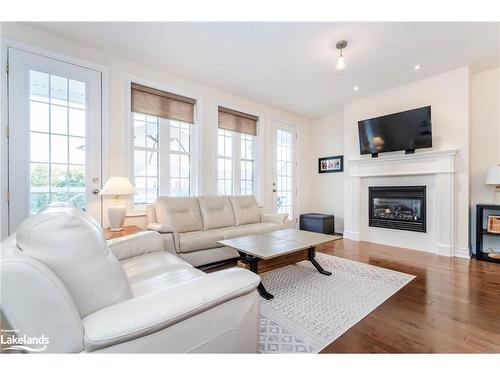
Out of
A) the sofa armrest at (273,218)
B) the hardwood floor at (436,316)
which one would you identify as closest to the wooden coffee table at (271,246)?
the hardwood floor at (436,316)

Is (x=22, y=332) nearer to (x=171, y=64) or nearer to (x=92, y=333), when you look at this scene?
(x=92, y=333)

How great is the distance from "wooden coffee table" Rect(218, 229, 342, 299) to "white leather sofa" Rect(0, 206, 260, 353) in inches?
37.6

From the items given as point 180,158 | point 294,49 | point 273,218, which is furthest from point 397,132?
point 180,158

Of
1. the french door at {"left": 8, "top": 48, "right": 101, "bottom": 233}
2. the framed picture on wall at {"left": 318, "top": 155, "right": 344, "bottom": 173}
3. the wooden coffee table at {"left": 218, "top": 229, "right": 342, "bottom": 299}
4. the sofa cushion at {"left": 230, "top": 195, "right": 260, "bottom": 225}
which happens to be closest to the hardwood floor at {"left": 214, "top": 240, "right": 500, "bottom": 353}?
the wooden coffee table at {"left": 218, "top": 229, "right": 342, "bottom": 299}

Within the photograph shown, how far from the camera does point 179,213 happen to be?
312 centimetres

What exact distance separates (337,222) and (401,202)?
4.69 ft

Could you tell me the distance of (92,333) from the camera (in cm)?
73

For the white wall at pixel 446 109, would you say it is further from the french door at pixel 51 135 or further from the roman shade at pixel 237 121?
the french door at pixel 51 135

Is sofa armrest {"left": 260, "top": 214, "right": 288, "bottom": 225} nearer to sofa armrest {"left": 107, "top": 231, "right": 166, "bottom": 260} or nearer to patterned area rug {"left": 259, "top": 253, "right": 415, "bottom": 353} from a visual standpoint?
patterned area rug {"left": 259, "top": 253, "right": 415, "bottom": 353}

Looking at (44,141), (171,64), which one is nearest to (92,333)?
(44,141)

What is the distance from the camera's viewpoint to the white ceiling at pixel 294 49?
240cm

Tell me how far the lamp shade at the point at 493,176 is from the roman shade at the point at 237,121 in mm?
3508

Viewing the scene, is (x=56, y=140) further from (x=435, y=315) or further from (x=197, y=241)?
(x=435, y=315)

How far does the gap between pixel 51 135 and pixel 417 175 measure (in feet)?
16.3
